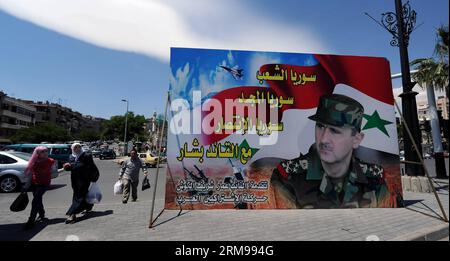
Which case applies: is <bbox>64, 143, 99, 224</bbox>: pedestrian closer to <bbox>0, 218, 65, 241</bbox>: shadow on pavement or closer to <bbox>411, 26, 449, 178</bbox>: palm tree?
<bbox>0, 218, 65, 241</bbox>: shadow on pavement

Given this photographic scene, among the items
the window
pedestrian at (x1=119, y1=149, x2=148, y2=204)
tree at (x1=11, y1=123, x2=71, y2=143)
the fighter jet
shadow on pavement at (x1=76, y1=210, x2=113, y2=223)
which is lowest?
shadow on pavement at (x1=76, y1=210, x2=113, y2=223)

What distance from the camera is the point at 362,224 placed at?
19.2ft

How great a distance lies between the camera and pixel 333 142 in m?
7.70

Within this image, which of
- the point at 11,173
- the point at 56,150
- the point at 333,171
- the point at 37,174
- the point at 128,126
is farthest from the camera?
the point at 128,126

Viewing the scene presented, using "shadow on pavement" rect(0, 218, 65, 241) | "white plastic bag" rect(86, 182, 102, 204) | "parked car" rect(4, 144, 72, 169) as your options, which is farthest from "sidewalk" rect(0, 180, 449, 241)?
"parked car" rect(4, 144, 72, 169)

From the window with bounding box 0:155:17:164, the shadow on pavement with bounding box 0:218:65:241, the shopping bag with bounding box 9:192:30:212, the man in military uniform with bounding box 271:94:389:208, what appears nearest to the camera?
the shadow on pavement with bounding box 0:218:65:241

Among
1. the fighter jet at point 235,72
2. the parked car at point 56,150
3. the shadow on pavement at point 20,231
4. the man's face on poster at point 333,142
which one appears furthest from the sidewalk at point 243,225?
the parked car at point 56,150

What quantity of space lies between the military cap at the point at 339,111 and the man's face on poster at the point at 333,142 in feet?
0.50

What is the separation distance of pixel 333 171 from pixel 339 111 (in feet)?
5.28

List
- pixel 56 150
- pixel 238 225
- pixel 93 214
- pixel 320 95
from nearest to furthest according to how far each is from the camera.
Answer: pixel 238 225, pixel 93 214, pixel 320 95, pixel 56 150

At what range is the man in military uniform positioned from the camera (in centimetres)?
746

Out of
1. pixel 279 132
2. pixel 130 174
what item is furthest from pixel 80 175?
pixel 279 132

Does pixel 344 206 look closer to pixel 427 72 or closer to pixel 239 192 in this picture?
pixel 239 192

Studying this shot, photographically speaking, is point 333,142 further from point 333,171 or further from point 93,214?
point 93,214
